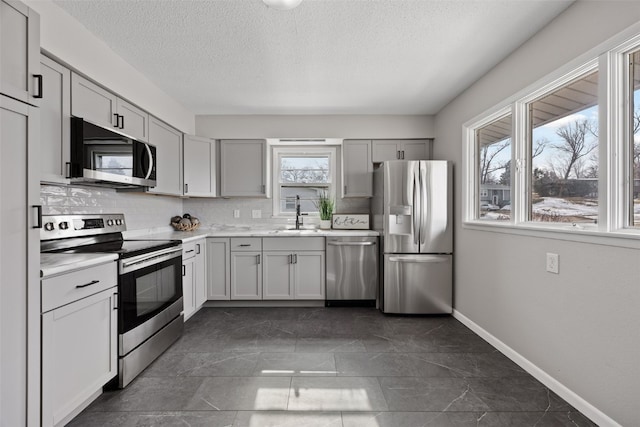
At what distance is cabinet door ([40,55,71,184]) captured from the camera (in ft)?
6.17

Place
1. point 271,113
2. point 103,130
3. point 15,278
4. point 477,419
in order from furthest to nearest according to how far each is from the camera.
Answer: point 271,113, point 103,130, point 477,419, point 15,278

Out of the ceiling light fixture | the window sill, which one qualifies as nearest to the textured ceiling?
the ceiling light fixture

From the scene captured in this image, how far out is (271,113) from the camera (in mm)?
4059

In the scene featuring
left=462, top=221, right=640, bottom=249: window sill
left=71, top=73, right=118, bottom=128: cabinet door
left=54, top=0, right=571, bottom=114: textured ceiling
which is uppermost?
left=54, top=0, right=571, bottom=114: textured ceiling

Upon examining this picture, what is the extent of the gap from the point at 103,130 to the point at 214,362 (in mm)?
1865

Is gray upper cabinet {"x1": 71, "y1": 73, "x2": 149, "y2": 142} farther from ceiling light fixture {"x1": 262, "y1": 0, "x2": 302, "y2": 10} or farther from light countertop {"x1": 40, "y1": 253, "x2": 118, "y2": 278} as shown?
ceiling light fixture {"x1": 262, "y1": 0, "x2": 302, "y2": 10}

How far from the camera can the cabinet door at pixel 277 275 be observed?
12.2ft

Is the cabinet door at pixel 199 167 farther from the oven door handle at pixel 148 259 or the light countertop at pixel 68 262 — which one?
the light countertop at pixel 68 262

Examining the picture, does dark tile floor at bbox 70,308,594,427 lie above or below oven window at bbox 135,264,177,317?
below

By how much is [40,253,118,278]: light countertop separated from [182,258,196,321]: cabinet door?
3.85 feet

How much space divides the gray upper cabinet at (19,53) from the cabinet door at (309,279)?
9.07 ft

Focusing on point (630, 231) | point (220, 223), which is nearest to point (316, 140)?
point (220, 223)

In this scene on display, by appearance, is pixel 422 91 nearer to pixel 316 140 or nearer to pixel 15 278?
pixel 316 140

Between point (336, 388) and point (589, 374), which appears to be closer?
point (589, 374)
